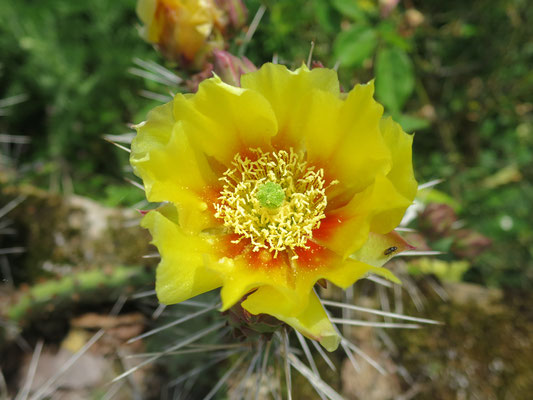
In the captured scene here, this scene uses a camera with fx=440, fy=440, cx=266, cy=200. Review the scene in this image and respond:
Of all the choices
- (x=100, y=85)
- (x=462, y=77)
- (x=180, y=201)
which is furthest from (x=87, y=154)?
(x=462, y=77)

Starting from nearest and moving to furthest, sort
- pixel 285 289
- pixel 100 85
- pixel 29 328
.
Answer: pixel 285 289
pixel 29 328
pixel 100 85

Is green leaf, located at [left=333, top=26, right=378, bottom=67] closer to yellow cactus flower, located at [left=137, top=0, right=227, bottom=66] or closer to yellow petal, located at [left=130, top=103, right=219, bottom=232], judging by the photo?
yellow cactus flower, located at [left=137, top=0, right=227, bottom=66]

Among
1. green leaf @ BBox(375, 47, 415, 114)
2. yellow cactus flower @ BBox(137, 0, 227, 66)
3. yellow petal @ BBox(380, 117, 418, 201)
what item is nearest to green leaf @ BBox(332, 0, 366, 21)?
green leaf @ BBox(375, 47, 415, 114)

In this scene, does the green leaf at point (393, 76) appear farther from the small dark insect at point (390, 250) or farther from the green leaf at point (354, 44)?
the small dark insect at point (390, 250)

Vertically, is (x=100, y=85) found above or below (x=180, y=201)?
below

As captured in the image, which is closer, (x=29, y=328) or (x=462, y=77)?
(x=29, y=328)

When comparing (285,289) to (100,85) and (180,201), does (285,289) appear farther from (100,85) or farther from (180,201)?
(100,85)
